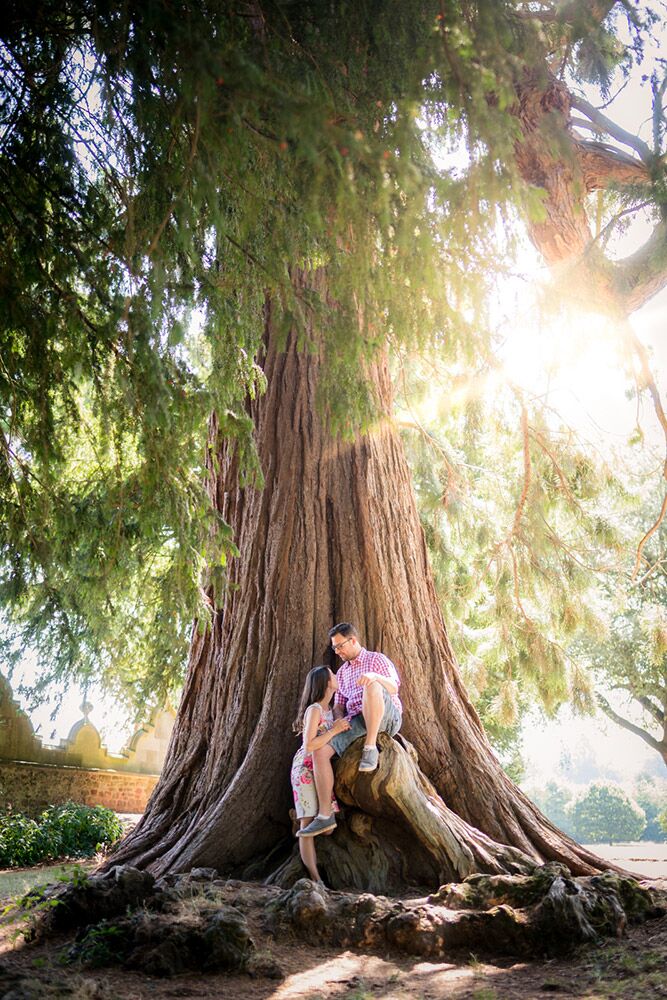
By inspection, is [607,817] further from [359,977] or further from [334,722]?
[359,977]

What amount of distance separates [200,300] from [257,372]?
30.9 inches

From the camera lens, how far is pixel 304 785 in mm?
4754

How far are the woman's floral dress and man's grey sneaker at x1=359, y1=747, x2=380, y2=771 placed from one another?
310mm

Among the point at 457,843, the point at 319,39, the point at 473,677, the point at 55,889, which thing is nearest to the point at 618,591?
the point at 473,677

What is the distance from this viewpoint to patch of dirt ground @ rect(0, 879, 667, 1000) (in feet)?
10.2

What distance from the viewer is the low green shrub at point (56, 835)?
7.87 metres

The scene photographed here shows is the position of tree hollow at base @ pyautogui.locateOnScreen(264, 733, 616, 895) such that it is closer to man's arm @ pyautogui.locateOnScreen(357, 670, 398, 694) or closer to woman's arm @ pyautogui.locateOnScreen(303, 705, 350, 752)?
woman's arm @ pyautogui.locateOnScreen(303, 705, 350, 752)

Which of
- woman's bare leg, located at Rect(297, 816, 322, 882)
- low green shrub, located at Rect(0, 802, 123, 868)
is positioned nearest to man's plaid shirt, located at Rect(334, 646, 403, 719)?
woman's bare leg, located at Rect(297, 816, 322, 882)

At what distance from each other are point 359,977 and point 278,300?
3048 millimetres

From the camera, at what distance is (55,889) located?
5.05 meters

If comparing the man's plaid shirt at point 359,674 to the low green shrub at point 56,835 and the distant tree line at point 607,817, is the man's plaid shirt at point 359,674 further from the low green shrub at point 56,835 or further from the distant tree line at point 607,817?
the distant tree line at point 607,817

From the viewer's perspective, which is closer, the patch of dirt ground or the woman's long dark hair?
the patch of dirt ground

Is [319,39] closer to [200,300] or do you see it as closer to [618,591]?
[200,300]

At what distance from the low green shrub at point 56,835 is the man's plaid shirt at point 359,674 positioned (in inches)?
182
